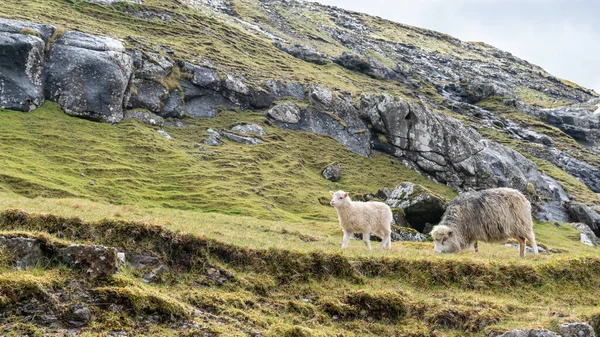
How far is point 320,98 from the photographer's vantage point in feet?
271

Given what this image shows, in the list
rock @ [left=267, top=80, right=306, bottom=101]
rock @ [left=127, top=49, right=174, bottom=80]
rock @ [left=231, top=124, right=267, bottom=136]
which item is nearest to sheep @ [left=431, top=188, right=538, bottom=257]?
rock @ [left=231, top=124, right=267, bottom=136]

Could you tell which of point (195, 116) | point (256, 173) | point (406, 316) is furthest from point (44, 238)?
point (195, 116)

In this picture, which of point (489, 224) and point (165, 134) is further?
point (165, 134)

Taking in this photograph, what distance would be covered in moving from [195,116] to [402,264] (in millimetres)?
60473

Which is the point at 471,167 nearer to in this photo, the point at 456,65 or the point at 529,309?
the point at 529,309

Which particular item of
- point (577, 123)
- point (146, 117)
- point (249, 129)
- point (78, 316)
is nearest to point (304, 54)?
point (249, 129)

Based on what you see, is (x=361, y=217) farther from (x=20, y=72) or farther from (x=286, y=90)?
(x=286, y=90)

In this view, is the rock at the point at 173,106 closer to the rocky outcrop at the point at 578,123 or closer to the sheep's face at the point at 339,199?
the sheep's face at the point at 339,199

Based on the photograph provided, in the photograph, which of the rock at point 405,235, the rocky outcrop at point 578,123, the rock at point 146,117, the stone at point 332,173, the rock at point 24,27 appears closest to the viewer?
the rock at point 405,235

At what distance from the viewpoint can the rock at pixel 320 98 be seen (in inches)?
3236

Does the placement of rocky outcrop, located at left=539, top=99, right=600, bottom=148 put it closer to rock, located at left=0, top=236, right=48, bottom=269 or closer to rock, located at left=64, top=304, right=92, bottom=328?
rock, located at left=0, top=236, right=48, bottom=269

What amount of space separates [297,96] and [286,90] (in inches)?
95.6

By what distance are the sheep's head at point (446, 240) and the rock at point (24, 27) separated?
185ft

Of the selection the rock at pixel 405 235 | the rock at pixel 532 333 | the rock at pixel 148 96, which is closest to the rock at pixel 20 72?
the rock at pixel 148 96
